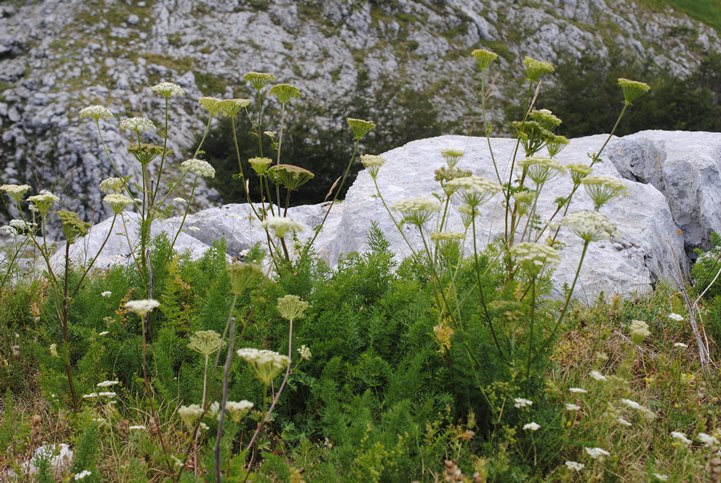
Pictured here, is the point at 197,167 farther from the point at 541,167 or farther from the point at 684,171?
the point at 684,171

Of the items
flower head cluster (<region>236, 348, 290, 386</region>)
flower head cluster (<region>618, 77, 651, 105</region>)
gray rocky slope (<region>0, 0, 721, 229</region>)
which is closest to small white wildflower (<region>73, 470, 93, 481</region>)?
flower head cluster (<region>236, 348, 290, 386</region>)

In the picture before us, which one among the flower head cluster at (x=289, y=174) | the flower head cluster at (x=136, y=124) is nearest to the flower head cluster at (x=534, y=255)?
the flower head cluster at (x=289, y=174)

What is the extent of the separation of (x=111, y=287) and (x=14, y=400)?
2.95 feet

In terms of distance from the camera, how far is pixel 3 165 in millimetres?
19438

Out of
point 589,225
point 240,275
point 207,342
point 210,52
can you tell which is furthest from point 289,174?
point 210,52

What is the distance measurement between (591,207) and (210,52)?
24194 millimetres

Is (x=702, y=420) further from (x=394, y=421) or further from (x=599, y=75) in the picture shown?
(x=599, y=75)

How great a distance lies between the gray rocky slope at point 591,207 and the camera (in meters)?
5.46

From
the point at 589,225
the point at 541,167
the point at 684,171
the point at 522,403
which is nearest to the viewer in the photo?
the point at 589,225

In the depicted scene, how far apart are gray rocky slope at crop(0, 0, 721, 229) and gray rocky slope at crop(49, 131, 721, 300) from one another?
1091cm

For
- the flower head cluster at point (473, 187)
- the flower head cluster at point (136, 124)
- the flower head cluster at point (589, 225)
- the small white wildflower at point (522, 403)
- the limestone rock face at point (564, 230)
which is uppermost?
the flower head cluster at point (473, 187)

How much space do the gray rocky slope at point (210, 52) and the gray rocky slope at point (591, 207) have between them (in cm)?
1091

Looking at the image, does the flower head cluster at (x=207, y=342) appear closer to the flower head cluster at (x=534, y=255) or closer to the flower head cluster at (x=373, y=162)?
the flower head cluster at (x=534, y=255)

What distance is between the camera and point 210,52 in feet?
88.0
